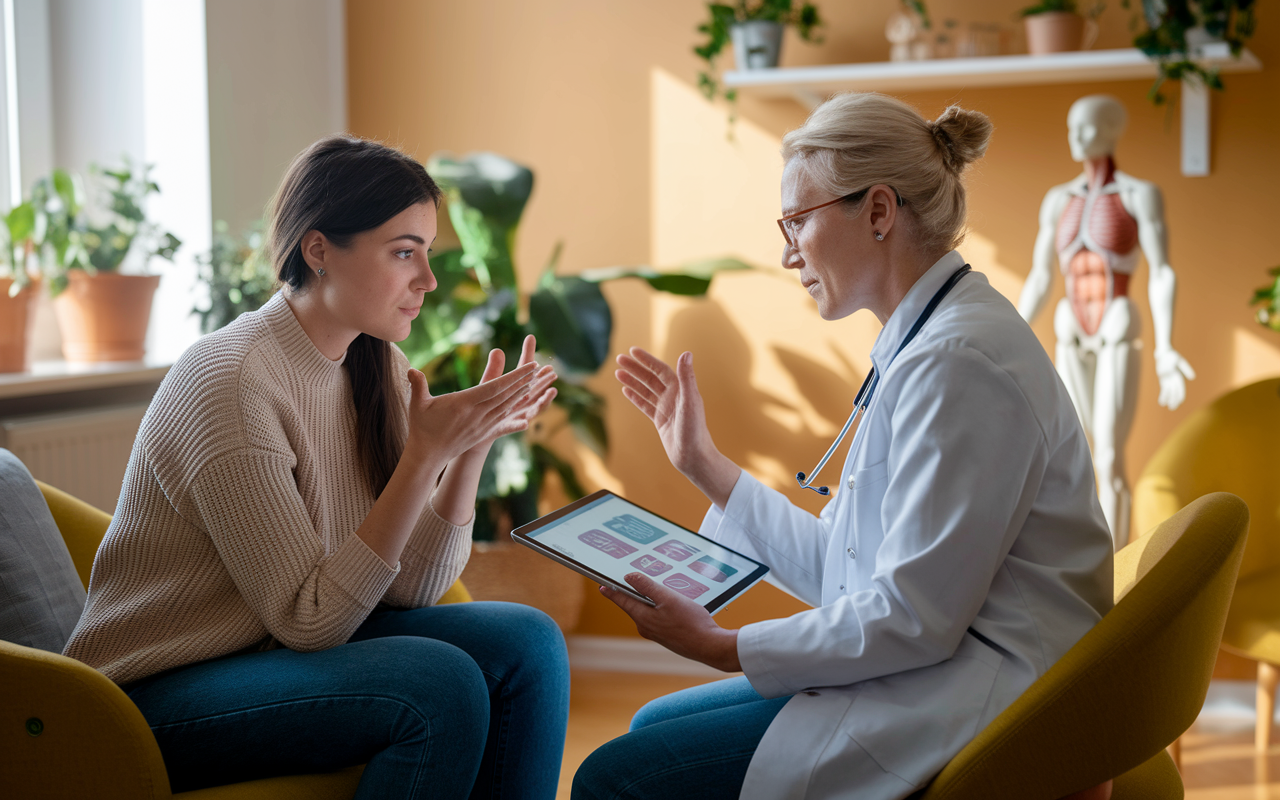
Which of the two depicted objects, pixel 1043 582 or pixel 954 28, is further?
pixel 954 28

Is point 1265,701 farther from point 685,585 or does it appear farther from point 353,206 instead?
point 353,206

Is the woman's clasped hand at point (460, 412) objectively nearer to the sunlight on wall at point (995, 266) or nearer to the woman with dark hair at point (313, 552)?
the woman with dark hair at point (313, 552)

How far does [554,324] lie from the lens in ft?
9.46

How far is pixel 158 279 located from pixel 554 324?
3.30ft

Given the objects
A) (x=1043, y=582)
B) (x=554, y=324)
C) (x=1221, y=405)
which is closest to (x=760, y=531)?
(x=1043, y=582)

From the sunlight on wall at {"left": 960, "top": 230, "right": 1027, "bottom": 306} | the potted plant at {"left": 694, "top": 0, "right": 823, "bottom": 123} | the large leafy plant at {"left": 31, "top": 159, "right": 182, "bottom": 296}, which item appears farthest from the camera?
the sunlight on wall at {"left": 960, "top": 230, "right": 1027, "bottom": 306}

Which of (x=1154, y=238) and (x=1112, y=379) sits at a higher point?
(x=1154, y=238)

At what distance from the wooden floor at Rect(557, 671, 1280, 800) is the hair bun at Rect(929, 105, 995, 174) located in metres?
1.71

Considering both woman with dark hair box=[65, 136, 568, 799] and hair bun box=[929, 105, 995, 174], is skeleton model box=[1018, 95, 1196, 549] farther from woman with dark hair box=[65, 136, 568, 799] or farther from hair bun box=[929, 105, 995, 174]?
woman with dark hair box=[65, 136, 568, 799]

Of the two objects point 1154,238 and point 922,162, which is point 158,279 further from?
point 1154,238

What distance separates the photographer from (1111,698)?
106 cm

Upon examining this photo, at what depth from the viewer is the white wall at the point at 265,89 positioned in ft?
9.69

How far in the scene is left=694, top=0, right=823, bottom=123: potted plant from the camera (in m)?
2.91

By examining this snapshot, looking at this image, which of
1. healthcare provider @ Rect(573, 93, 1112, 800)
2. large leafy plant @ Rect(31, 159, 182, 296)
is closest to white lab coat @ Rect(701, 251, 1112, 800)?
healthcare provider @ Rect(573, 93, 1112, 800)
